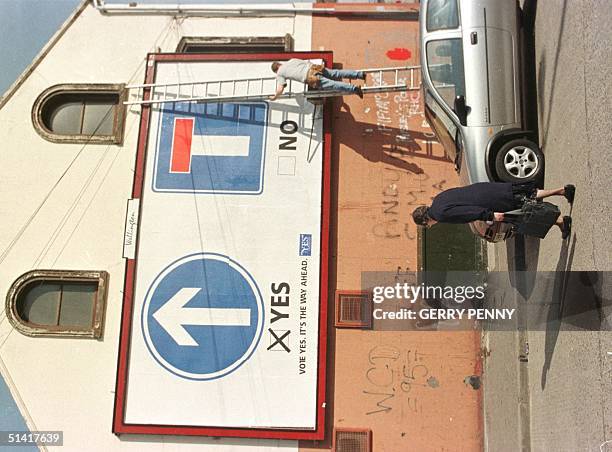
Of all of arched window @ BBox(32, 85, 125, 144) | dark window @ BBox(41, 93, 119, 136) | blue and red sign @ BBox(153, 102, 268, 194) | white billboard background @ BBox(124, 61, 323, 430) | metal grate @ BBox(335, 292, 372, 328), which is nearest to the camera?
white billboard background @ BBox(124, 61, 323, 430)

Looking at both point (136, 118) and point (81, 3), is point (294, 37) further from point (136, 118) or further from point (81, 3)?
point (81, 3)

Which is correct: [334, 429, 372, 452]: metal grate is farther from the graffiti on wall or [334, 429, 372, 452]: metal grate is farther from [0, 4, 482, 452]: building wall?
the graffiti on wall

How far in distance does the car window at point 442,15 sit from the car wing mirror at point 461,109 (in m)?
1.21

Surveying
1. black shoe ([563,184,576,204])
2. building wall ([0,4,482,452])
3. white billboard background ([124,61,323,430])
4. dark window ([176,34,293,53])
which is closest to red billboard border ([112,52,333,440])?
white billboard background ([124,61,323,430])

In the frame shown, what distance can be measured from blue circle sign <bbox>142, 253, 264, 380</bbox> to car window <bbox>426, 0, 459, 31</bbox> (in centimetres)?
473

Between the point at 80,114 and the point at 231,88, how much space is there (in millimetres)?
2922

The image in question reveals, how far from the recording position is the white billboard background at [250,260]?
9.28 metres

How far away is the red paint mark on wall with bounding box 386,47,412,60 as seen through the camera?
10531 millimetres

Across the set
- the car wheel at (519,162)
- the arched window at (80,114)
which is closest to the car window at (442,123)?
the car wheel at (519,162)

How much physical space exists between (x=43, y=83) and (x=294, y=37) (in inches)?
182

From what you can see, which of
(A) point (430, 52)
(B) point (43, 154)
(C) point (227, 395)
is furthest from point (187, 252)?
(A) point (430, 52)

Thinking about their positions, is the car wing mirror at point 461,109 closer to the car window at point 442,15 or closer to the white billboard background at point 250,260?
the car window at point 442,15

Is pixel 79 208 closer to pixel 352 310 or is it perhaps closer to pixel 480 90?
pixel 352 310

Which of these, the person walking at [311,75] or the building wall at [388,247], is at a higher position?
the person walking at [311,75]
